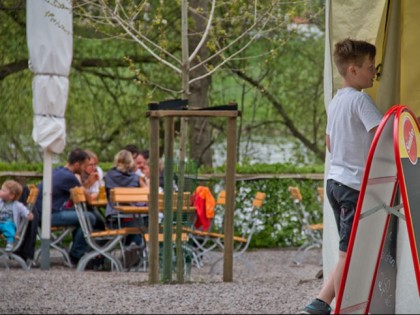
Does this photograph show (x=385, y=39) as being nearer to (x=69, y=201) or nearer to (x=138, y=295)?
(x=138, y=295)

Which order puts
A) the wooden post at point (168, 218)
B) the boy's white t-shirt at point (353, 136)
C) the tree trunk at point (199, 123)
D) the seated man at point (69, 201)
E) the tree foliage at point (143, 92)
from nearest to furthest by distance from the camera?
the boy's white t-shirt at point (353, 136)
the wooden post at point (168, 218)
the seated man at point (69, 201)
the tree trunk at point (199, 123)
the tree foliage at point (143, 92)

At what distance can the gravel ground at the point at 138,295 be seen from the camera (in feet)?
29.3

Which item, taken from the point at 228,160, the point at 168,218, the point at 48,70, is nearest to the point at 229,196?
the point at 228,160

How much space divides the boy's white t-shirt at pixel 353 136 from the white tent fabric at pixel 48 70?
6.19 meters

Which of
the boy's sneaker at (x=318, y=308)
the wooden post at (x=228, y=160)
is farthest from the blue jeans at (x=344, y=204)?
the wooden post at (x=228, y=160)

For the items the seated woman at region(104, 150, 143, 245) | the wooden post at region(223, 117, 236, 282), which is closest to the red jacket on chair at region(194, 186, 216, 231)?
the seated woman at region(104, 150, 143, 245)

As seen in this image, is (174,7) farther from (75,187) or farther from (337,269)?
(337,269)

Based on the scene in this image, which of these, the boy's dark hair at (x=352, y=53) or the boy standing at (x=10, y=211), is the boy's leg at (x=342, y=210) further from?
the boy standing at (x=10, y=211)

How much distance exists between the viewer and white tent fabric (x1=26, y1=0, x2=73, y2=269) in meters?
13.4

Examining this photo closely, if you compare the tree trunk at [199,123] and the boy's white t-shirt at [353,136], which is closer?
the boy's white t-shirt at [353,136]

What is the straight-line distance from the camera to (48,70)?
13.4 meters

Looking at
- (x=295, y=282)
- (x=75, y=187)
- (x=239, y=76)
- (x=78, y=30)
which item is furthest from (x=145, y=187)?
(x=239, y=76)

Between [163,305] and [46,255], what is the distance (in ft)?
16.3

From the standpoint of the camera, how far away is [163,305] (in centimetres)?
922
